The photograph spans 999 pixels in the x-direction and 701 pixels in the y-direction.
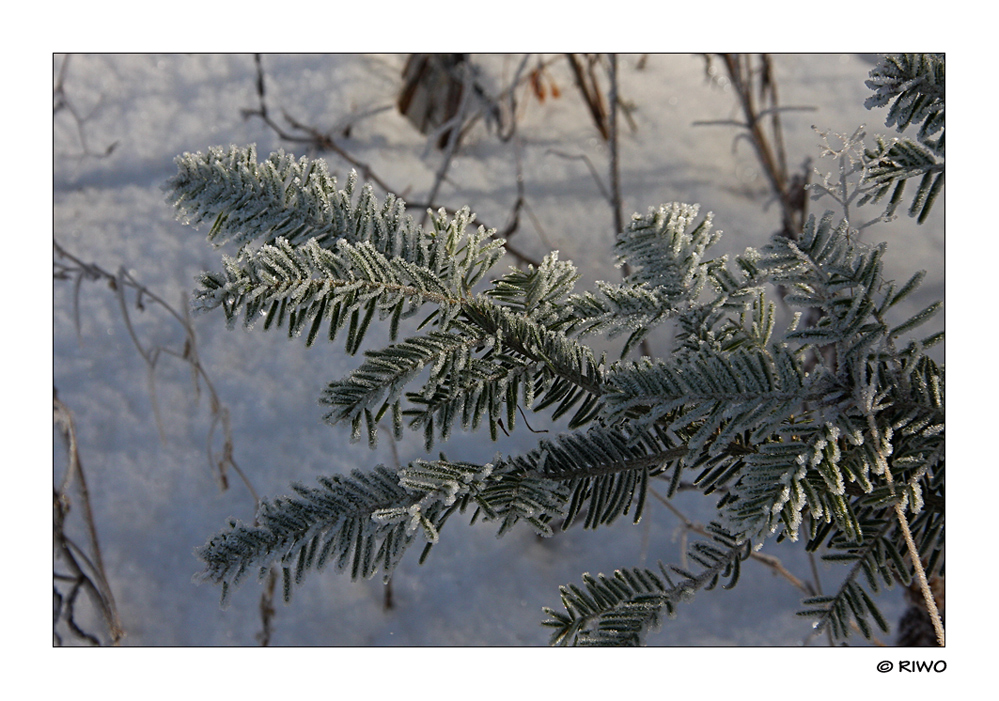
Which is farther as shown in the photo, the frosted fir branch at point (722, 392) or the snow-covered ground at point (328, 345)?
the snow-covered ground at point (328, 345)

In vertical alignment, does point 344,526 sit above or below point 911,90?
below

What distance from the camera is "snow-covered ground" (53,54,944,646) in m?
0.74

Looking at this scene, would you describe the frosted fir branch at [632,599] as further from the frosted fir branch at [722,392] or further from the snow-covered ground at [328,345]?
the snow-covered ground at [328,345]

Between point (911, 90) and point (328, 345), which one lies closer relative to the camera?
point (911, 90)

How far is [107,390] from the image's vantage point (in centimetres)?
81

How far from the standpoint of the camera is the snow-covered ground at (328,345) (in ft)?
2.42

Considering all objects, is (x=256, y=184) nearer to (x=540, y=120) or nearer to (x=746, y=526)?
(x=746, y=526)

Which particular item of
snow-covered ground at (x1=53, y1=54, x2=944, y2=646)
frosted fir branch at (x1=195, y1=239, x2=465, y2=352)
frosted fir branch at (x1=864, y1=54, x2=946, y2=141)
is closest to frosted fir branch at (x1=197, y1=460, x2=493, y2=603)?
frosted fir branch at (x1=195, y1=239, x2=465, y2=352)

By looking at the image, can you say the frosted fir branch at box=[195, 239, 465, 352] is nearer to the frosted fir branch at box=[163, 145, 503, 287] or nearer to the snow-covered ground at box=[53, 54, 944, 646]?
the frosted fir branch at box=[163, 145, 503, 287]

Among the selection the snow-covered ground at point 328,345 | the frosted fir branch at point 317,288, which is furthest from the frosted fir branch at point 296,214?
the snow-covered ground at point 328,345

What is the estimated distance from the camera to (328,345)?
0.85 m

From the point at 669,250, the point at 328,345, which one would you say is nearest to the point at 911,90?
the point at 669,250

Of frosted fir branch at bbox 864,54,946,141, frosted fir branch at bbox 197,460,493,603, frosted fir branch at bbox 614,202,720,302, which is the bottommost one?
frosted fir branch at bbox 197,460,493,603

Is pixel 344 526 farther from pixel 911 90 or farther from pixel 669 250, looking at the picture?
pixel 911 90
